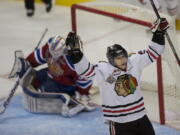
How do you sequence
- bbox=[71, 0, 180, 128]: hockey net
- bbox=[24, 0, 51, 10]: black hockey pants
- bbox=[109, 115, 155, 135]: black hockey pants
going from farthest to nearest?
1. bbox=[24, 0, 51, 10]: black hockey pants
2. bbox=[71, 0, 180, 128]: hockey net
3. bbox=[109, 115, 155, 135]: black hockey pants

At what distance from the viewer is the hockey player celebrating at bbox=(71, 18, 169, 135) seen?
2.60 m

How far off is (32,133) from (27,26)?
2.67 meters

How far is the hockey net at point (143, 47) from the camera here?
3354mm

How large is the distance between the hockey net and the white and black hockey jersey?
1.93 feet

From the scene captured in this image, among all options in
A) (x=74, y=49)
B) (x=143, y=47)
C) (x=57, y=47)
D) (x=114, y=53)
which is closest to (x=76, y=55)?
(x=74, y=49)

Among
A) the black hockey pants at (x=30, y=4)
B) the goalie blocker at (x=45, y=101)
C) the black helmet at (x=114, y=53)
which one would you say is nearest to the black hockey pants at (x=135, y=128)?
the black helmet at (x=114, y=53)

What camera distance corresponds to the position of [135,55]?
267 centimetres

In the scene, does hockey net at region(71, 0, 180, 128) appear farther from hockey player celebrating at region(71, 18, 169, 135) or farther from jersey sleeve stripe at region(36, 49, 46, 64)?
hockey player celebrating at region(71, 18, 169, 135)

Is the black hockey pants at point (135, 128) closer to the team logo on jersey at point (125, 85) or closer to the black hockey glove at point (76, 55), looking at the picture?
the team logo on jersey at point (125, 85)

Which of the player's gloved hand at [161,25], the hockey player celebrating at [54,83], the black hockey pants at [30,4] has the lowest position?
the hockey player celebrating at [54,83]

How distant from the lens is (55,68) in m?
3.56

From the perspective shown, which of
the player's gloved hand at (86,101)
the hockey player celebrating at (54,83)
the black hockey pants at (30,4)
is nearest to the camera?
the hockey player celebrating at (54,83)

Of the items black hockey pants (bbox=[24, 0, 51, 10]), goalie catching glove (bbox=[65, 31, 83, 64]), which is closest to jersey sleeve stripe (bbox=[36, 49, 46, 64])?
goalie catching glove (bbox=[65, 31, 83, 64])

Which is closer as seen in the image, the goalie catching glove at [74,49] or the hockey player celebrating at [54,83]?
the goalie catching glove at [74,49]
